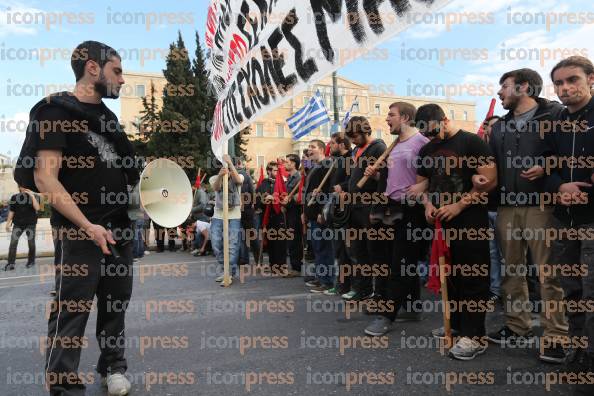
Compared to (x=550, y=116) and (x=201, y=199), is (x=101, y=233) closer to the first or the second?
(x=550, y=116)

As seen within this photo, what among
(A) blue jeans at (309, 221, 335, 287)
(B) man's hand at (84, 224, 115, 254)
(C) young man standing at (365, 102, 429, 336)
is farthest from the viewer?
(A) blue jeans at (309, 221, 335, 287)

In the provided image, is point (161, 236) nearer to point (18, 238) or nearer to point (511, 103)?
point (18, 238)

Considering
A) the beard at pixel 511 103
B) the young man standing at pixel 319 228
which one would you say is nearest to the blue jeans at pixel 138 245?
the young man standing at pixel 319 228

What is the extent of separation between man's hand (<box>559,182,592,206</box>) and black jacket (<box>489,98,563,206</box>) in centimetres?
46

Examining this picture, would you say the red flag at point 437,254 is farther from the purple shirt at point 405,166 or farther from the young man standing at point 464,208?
the purple shirt at point 405,166

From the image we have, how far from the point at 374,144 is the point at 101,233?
3.18 meters

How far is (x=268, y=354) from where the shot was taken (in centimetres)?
371

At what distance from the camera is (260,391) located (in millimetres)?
2988

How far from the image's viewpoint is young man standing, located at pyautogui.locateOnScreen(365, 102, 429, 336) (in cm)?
421

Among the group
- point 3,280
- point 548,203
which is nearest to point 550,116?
point 548,203

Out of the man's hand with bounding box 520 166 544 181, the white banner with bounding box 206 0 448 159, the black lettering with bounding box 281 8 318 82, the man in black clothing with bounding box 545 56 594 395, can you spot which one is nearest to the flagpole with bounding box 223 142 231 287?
the white banner with bounding box 206 0 448 159

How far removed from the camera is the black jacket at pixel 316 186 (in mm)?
6367

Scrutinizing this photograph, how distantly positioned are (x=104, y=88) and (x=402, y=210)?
278 centimetres

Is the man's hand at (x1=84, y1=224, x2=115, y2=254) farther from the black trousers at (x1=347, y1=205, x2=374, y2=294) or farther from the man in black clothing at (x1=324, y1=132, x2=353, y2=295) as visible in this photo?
the man in black clothing at (x1=324, y1=132, x2=353, y2=295)
